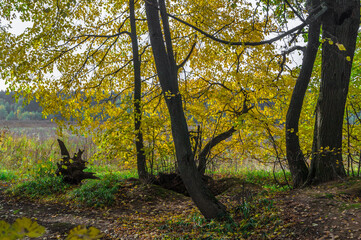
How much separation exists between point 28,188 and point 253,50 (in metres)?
6.63

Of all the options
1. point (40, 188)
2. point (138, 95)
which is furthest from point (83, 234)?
point (40, 188)

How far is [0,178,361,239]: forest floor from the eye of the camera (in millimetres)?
3801

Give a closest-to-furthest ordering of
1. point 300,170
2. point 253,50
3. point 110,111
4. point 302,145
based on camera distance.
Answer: point 300,170
point 302,145
point 253,50
point 110,111

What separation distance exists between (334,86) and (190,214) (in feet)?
11.3

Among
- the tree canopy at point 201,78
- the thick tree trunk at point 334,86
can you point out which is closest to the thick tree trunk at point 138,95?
the tree canopy at point 201,78

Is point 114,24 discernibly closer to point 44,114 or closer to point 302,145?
point 44,114

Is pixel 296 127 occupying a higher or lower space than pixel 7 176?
higher

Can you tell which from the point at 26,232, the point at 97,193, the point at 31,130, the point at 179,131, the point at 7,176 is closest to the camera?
the point at 26,232

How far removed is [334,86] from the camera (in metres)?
5.19

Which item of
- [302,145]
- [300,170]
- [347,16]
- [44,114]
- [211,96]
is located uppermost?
[347,16]

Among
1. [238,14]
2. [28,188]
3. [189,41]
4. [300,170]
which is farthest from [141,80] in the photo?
[300,170]

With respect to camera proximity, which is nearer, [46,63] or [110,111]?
[46,63]

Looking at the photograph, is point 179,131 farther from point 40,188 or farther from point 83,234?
point 40,188

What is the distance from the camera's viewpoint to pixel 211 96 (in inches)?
246
